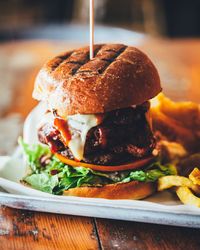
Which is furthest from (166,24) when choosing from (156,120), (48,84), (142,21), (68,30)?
(48,84)

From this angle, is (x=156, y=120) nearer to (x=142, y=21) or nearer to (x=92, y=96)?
(x=92, y=96)

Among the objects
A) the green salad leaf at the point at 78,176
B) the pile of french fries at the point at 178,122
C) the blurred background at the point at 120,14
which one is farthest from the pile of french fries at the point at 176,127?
the blurred background at the point at 120,14

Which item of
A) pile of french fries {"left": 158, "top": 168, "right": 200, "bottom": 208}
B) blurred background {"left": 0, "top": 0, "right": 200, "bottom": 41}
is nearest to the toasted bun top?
pile of french fries {"left": 158, "top": 168, "right": 200, "bottom": 208}

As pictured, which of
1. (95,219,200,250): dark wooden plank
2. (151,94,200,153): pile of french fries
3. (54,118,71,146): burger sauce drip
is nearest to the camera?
(95,219,200,250): dark wooden plank

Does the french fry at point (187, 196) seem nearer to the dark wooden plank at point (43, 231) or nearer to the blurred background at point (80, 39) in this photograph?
the dark wooden plank at point (43, 231)

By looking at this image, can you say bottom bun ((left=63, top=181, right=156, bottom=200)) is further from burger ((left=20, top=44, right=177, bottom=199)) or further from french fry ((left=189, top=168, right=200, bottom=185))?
french fry ((left=189, top=168, right=200, bottom=185))

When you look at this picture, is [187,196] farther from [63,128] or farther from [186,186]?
[63,128]

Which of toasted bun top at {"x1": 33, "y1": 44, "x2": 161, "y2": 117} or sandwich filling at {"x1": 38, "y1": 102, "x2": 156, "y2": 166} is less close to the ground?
toasted bun top at {"x1": 33, "y1": 44, "x2": 161, "y2": 117}
